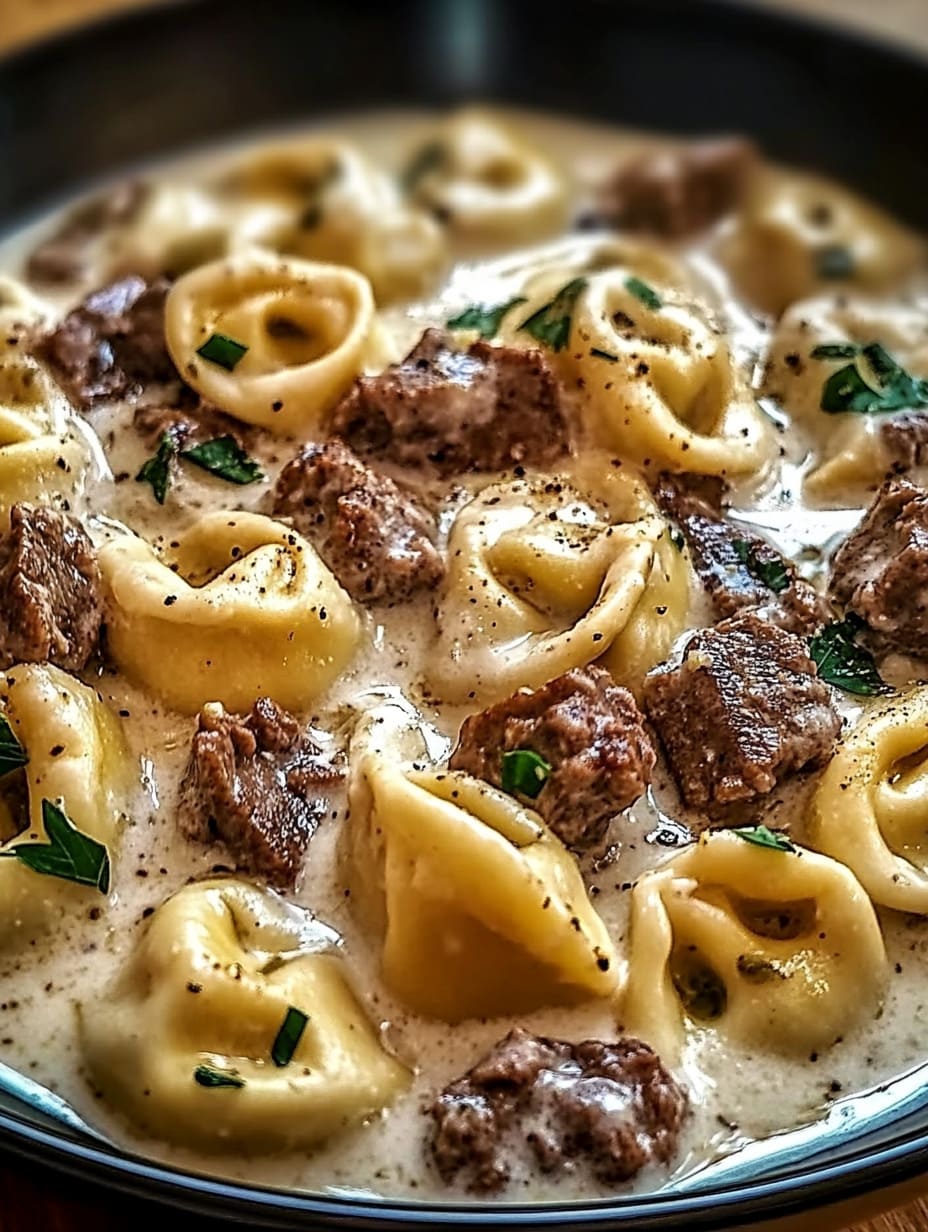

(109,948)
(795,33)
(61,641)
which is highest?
(795,33)

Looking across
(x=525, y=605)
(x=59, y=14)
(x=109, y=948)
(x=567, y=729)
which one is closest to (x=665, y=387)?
(x=525, y=605)

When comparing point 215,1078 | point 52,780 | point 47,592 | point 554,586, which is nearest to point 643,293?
point 554,586

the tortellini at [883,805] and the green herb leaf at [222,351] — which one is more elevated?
the green herb leaf at [222,351]

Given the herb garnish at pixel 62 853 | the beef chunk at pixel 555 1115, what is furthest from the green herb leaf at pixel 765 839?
the herb garnish at pixel 62 853

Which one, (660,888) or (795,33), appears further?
(795,33)

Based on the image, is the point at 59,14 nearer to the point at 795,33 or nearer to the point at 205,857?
the point at 795,33

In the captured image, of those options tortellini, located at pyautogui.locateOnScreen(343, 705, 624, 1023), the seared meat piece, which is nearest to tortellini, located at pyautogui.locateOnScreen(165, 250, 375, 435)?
the seared meat piece

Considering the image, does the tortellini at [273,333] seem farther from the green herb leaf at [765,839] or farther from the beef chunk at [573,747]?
the green herb leaf at [765,839]

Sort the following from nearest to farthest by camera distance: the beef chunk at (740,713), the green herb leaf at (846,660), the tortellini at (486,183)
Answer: the beef chunk at (740,713), the green herb leaf at (846,660), the tortellini at (486,183)
